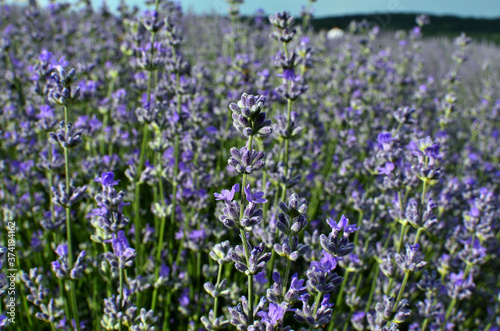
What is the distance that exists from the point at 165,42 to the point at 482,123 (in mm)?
4080

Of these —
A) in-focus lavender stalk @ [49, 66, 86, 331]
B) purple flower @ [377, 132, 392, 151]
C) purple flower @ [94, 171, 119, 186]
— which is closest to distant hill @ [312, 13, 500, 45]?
purple flower @ [377, 132, 392, 151]

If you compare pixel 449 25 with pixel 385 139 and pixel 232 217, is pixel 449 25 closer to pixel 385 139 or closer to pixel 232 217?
pixel 385 139

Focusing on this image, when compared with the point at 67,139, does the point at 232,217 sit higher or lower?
lower

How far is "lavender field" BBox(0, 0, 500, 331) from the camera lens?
3.70 ft

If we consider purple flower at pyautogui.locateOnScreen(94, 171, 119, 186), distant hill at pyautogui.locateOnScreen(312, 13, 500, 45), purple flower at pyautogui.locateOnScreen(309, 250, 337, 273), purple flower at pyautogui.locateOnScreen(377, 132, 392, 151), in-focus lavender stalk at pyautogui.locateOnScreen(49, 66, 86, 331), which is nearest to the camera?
purple flower at pyautogui.locateOnScreen(309, 250, 337, 273)

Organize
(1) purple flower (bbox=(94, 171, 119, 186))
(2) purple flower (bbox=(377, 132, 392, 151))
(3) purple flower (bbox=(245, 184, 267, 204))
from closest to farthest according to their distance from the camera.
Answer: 1. (3) purple flower (bbox=(245, 184, 267, 204))
2. (1) purple flower (bbox=(94, 171, 119, 186))
3. (2) purple flower (bbox=(377, 132, 392, 151))

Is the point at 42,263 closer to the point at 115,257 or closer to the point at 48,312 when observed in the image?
the point at 48,312

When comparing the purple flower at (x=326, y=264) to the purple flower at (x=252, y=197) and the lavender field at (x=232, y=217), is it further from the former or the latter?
the purple flower at (x=252, y=197)

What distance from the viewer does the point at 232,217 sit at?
3.33 feet

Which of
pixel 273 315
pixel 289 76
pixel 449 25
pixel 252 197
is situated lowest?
pixel 273 315

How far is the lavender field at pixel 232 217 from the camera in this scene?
113cm

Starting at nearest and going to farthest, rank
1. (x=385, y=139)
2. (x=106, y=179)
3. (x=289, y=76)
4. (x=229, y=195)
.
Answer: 1. (x=229, y=195)
2. (x=106, y=179)
3. (x=385, y=139)
4. (x=289, y=76)

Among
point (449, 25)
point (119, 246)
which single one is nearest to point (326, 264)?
point (119, 246)

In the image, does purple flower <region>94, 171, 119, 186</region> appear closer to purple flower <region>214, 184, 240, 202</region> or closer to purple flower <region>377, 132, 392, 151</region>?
purple flower <region>214, 184, 240, 202</region>
